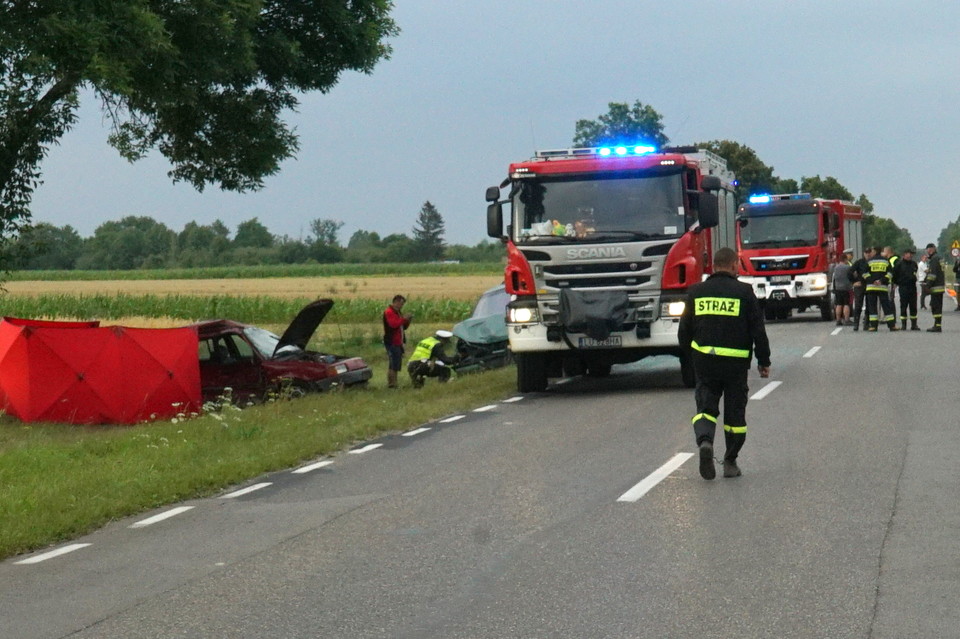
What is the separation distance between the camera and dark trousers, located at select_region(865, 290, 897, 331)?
1162 inches

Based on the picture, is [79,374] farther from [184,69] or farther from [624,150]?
[624,150]

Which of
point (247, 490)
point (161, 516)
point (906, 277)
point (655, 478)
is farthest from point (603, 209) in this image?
point (906, 277)

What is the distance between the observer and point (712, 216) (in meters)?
17.7

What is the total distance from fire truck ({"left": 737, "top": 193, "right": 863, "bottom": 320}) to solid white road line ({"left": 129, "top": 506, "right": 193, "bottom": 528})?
2657 centimetres

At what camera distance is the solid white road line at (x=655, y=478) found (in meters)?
10.1

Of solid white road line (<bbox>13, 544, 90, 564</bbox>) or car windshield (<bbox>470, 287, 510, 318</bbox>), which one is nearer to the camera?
solid white road line (<bbox>13, 544, 90, 564</bbox>)

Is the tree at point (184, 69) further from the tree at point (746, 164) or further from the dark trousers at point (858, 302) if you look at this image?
the tree at point (746, 164)

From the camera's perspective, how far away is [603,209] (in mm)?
17906

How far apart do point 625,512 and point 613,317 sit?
→ 8.31 m

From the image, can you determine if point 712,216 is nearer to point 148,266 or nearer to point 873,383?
point 873,383

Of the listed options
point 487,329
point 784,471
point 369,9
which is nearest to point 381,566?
point 784,471

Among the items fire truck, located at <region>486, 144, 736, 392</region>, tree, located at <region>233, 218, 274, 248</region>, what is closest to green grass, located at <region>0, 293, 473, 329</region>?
fire truck, located at <region>486, 144, 736, 392</region>

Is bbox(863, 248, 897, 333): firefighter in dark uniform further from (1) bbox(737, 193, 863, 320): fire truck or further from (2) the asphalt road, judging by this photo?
(2) the asphalt road

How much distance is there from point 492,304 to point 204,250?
475ft
